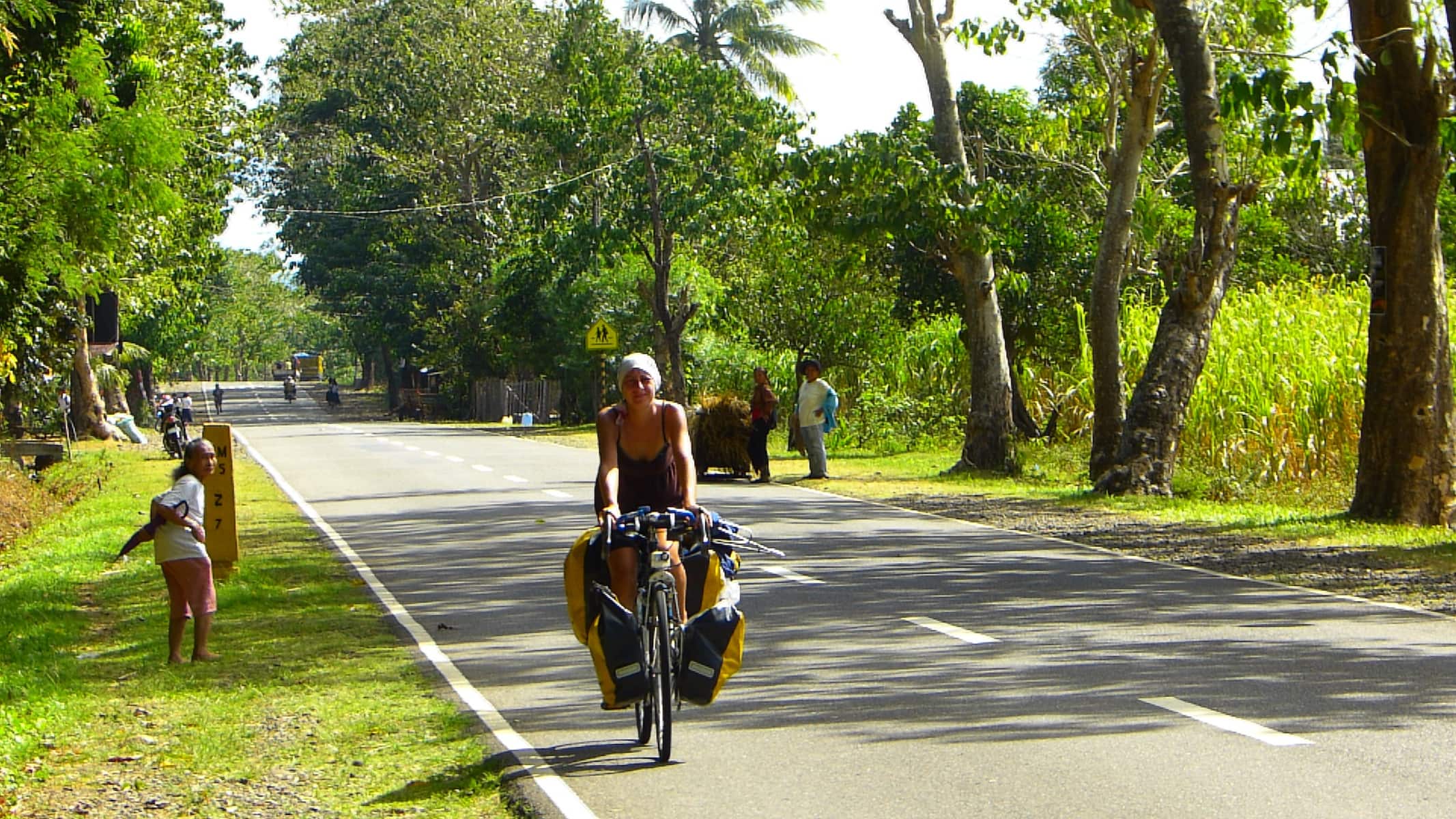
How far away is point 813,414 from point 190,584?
16498 millimetres

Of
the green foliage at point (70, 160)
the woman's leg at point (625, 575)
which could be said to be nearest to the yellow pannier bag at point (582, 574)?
the woman's leg at point (625, 575)

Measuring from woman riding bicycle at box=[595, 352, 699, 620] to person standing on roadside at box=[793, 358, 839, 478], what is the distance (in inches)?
710

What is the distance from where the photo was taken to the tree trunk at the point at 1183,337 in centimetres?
2223

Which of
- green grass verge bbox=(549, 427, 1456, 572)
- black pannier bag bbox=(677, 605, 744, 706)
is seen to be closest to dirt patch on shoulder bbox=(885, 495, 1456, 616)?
green grass verge bbox=(549, 427, 1456, 572)

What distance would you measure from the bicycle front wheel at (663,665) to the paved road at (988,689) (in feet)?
0.49

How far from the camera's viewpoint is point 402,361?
98.6 metres

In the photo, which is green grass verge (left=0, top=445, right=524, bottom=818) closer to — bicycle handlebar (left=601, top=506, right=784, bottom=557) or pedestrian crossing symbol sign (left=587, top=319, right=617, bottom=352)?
bicycle handlebar (left=601, top=506, right=784, bottom=557)

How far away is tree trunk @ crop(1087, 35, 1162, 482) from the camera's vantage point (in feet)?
79.7

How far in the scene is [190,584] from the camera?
36.6 feet

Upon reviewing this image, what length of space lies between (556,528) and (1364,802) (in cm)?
1343

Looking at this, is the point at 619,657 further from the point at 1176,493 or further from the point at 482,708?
the point at 1176,493

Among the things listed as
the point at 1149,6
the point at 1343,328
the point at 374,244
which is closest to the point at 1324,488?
the point at 1343,328

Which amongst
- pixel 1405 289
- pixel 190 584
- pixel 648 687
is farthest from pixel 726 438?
pixel 648 687

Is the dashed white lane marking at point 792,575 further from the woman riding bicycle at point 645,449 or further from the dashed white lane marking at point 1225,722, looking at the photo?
the woman riding bicycle at point 645,449
